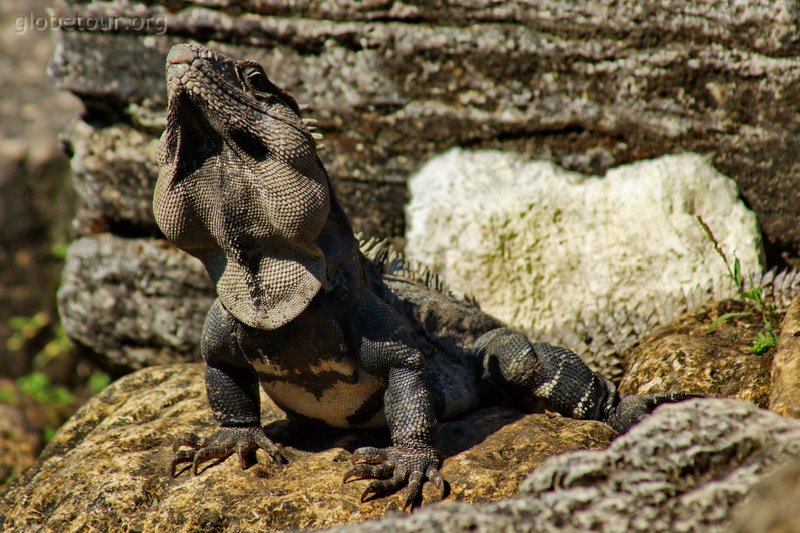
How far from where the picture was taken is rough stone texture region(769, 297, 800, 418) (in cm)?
388

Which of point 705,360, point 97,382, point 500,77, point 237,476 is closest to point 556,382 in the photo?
point 705,360

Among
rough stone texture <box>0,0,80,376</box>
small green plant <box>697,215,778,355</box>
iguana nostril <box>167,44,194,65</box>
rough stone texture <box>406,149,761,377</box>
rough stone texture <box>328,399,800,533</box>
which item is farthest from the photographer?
rough stone texture <box>0,0,80,376</box>

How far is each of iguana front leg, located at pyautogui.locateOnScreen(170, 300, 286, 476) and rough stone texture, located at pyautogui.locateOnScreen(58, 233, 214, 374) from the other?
252 cm

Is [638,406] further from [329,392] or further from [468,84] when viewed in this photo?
[468,84]

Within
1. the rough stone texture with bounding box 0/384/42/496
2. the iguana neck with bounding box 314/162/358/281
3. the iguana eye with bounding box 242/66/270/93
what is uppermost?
the iguana eye with bounding box 242/66/270/93

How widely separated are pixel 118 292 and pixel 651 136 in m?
4.58

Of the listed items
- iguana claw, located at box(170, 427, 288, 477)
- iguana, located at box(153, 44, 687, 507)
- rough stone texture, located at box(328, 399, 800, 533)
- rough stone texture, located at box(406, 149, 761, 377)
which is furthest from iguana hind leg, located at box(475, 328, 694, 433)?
rough stone texture, located at box(328, 399, 800, 533)

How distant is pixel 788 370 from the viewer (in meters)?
4.20

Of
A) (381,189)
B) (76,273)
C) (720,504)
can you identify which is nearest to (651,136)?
(381,189)

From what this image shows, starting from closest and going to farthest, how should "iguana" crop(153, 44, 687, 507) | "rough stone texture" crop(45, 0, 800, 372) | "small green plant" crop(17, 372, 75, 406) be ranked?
1. "iguana" crop(153, 44, 687, 507)
2. "rough stone texture" crop(45, 0, 800, 372)
3. "small green plant" crop(17, 372, 75, 406)

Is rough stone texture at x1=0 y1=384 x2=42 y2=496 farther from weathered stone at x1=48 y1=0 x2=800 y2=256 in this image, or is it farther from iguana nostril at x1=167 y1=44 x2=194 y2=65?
iguana nostril at x1=167 y1=44 x2=194 y2=65

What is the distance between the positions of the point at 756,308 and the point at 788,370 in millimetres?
1370

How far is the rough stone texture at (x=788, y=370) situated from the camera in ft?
12.7

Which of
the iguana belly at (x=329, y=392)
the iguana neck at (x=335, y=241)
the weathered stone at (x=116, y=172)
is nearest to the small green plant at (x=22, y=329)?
the weathered stone at (x=116, y=172)
